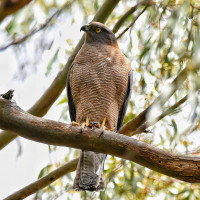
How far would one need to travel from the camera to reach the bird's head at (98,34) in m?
4.69

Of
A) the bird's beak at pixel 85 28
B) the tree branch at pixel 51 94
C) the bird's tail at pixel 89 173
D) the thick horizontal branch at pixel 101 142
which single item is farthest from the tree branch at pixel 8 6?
the bird's beak at pixel 85 28

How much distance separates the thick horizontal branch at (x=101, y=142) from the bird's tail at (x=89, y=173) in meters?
1.16

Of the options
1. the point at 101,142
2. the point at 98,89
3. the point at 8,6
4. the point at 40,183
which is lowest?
the point at 8,6

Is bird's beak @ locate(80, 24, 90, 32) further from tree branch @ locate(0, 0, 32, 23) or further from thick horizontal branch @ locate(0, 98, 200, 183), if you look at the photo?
tree branch @ locate(0, 0, 32, 23)

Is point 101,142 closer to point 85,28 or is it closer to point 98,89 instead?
point 98,89

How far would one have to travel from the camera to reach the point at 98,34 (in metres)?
4.74

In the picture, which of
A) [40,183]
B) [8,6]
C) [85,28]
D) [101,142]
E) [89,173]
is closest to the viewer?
[8,6]

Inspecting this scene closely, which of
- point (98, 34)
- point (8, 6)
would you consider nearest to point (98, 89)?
point (98, 34)

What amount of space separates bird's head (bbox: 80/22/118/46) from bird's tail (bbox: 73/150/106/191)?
1557mm

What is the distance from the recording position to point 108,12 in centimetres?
455

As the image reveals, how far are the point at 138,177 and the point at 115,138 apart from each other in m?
2.08

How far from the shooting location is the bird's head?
4688mm

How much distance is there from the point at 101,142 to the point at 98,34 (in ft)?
7.79

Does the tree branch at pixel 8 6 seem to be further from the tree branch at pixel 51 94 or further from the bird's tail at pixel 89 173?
the tree branch at pixel 51 94
